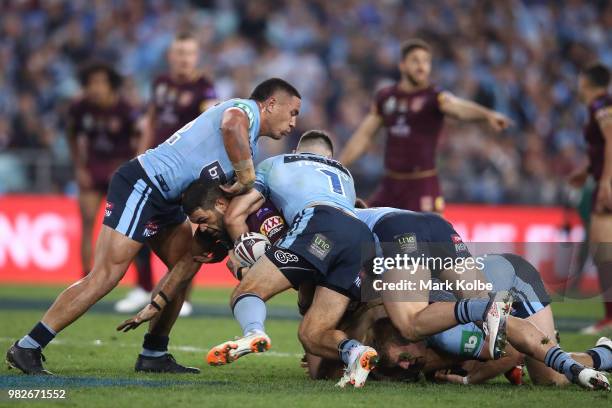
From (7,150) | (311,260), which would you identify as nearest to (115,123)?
(7,150)

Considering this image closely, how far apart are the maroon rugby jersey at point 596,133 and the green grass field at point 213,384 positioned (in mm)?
1884

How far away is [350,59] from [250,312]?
13806 millimetres

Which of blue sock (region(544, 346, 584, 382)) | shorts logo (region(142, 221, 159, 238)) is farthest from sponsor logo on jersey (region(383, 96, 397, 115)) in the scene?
blue sock (region(544, 346, 584, 382))

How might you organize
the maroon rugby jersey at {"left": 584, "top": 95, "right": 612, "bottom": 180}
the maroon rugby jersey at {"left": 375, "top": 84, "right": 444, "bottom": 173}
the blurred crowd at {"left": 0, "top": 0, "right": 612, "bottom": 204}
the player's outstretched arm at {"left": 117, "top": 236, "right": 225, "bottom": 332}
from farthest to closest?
the blurred crowd at {"left": 0, "top": 0, "right": 612, "bottom": 204} < the maroon rugby jersey at {"left": 375, "top": 84, "right": 444, "bottom": 173} < the maroon rugby jersey at {"left": 584, "top": 95, "right": 612, "bottom": 180} < the player's outstretched arm at {"left": 117, "top": 236, "right": 225, "bottom": 332}

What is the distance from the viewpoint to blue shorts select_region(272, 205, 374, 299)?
7.26m

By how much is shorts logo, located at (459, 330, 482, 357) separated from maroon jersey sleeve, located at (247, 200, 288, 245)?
5.66ft

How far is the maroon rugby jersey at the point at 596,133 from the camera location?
11.1 metres

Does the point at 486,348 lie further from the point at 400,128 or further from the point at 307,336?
the point at 400,128

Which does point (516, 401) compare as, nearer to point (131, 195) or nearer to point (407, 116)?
point (131, 195)

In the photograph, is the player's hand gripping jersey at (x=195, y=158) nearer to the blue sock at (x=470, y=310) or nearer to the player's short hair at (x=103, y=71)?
the blue sock at (x=470, y=310)

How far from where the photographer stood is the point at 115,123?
13.6 m

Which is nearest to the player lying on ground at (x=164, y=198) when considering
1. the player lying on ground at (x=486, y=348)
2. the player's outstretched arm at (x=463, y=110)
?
the player lying on ground at (x=486, y=348)

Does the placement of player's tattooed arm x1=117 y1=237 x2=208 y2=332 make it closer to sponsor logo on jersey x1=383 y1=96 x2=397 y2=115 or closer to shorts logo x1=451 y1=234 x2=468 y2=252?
shorts logo x1=451 y1=234 x2=468 y2=252

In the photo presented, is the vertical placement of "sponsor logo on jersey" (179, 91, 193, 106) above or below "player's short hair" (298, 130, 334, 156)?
above
